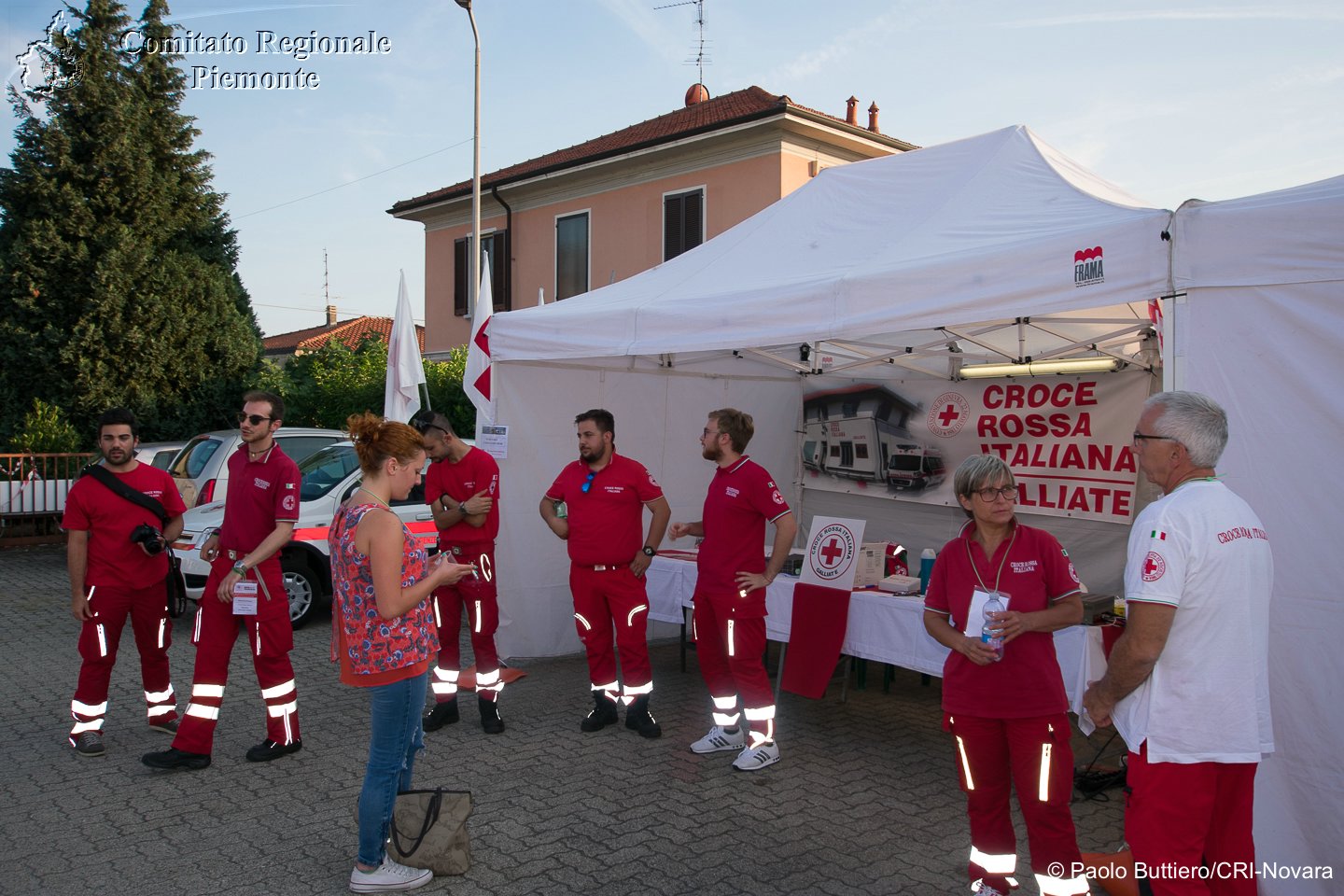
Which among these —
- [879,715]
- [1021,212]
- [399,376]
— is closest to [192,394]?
[399,376]

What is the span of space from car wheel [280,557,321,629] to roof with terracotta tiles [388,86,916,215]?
34.9 feet

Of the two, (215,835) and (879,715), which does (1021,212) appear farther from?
(215,835)

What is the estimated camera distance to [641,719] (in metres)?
5.46

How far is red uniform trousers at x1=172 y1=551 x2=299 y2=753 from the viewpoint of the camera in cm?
479

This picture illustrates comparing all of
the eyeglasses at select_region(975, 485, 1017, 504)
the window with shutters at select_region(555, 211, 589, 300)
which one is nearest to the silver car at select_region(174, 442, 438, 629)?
the eyeglasses at select_region(975, 485, 1017, 504)

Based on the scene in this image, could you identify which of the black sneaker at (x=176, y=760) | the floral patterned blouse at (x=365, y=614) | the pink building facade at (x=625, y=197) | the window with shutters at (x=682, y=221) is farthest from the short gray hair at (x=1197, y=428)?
the window with shutters at (x=682, y=221)

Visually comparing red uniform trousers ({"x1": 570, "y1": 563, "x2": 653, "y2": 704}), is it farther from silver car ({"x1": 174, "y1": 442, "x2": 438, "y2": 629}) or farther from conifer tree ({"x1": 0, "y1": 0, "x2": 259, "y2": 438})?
conifer tree ({"x1": 0, "y1": 0, "x2": 259, "y2": 438})

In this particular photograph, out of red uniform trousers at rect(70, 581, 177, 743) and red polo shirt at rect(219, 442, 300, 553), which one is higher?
red polo shirt at rect(219, 442, 300, 553)

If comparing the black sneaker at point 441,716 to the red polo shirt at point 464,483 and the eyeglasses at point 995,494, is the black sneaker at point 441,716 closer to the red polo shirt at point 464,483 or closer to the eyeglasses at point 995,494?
the red polo shirt at point 464,483

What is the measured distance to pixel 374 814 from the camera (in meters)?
3.50

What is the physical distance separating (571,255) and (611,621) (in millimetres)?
14920

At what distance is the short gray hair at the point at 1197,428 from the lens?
2559 millimetres

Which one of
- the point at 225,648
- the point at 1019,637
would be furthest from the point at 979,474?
the point at 225,648

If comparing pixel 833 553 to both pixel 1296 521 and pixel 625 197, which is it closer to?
pixel 1296 521
